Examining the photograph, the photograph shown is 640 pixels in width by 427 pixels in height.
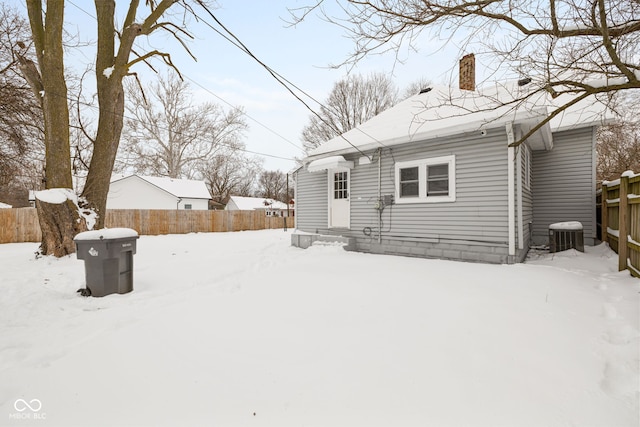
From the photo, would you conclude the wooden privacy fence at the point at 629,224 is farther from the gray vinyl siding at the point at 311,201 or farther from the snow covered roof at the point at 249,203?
the snow covered roof at the point at 249,203

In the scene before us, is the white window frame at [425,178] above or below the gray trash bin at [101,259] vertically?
above

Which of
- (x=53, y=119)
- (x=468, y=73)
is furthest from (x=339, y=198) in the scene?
(x=53, y=119)

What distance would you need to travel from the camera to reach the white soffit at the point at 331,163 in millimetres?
8258

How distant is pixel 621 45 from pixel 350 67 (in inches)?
122

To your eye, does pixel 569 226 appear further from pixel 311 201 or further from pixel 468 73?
pixel 311 201

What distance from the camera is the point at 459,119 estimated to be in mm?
6352

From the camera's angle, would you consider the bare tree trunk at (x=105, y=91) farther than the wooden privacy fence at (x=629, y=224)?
Yes

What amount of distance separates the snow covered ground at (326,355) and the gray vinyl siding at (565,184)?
488 cm

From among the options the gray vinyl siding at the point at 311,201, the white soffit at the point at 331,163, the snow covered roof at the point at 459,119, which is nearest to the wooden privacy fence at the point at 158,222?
the gray vinyl siding at the point at 311,201

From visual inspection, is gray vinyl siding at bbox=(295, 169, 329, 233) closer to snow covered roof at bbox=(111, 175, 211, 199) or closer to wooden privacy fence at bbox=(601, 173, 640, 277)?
wooden privacy fence at bbox=(601, 173, 640, 277)

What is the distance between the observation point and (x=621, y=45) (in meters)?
3.26

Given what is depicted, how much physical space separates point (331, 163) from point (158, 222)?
1213 centimetres

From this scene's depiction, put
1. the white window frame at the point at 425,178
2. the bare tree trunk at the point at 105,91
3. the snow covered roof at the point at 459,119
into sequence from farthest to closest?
the bare tree trunk at the point at 105,91 → the white window frame at the point at 425,178 → the snow covered roof at the point at 459,119

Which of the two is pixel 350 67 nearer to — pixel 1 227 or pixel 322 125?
pixel 1 227
